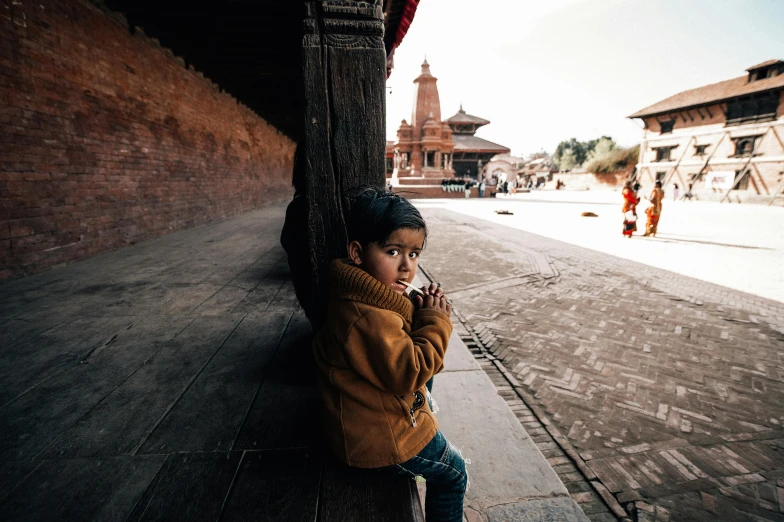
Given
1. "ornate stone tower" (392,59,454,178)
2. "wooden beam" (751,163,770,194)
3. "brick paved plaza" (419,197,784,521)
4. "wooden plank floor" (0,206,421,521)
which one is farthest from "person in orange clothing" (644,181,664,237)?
"wooden beam" (751,163,770,194)

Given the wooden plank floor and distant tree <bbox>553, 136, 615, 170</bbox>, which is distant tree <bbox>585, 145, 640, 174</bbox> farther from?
the wooden plank floor

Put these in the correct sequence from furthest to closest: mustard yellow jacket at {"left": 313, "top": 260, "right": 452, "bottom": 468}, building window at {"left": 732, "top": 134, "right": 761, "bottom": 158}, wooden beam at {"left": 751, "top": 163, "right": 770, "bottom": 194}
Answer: building window at {"left": 732, "top": 134, "right": 761, "bottom": 158}, wooden beam at {"left": 751, "top": 163, "right": 770, "bottom": 194}, mustard yellow jacket at {"left": 313, "top": 260, "right": 452, "bottom": 468}

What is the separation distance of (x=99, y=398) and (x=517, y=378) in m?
2.72

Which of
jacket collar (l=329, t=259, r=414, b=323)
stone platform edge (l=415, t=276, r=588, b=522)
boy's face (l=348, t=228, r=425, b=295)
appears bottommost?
stone platform edge (l=415, t=276, r=588, b=522)

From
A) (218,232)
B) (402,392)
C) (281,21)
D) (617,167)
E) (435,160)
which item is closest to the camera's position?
(402,392)

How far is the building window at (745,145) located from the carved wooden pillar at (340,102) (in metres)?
35.5

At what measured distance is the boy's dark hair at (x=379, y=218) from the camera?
1145 mm

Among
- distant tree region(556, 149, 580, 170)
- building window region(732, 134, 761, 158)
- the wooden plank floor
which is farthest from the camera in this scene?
distant tree region(556, 149, 580, 170)

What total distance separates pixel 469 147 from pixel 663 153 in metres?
18.4

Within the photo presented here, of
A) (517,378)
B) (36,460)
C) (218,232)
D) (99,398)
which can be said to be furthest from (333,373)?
(218,232)

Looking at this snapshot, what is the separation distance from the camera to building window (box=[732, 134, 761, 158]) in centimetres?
2433

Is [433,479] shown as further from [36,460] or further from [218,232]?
[218,232]

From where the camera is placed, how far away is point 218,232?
748 cm

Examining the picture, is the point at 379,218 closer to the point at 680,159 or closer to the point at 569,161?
the point at 680,159
